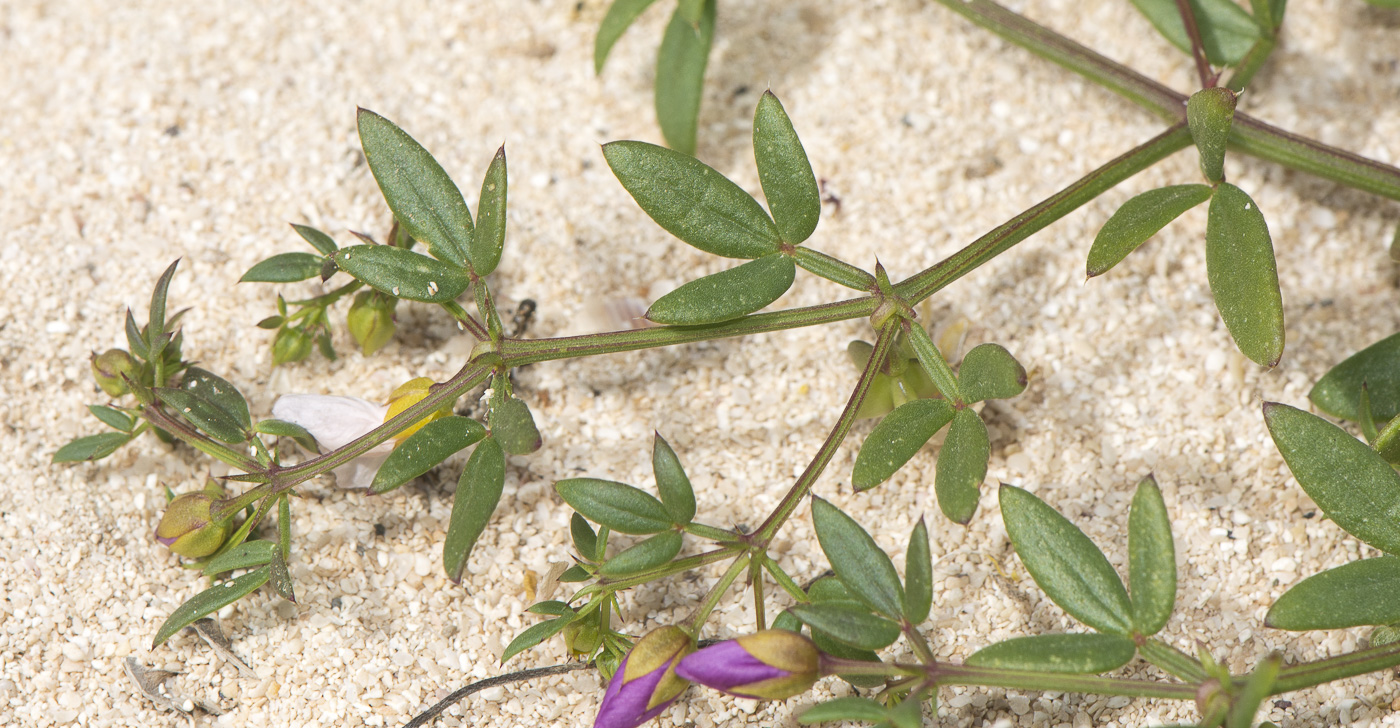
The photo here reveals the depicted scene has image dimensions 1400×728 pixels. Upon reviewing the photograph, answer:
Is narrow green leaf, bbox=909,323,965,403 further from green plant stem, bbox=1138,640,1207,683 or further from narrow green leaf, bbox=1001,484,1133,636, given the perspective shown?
green plant stem, bbox=1138,640,1207,683

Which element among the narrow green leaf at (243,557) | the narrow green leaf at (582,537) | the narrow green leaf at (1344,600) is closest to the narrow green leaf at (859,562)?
the narrow green leaf at (582,537)

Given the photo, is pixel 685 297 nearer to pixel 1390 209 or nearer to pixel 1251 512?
pixel 1251 512

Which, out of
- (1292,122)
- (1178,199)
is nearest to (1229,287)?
(1178,199)

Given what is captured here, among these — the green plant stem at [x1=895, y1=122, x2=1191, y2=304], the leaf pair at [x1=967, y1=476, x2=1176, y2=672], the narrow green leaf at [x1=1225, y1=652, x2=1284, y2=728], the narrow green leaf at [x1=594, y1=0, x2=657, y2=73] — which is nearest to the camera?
the narrow green leaf at [x1=1225, y1=652, x2=1284, y2=728]

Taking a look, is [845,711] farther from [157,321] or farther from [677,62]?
[677,62]

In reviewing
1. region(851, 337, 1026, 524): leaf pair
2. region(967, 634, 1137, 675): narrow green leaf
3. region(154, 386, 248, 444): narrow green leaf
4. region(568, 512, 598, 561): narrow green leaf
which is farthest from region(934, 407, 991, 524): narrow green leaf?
region(154, 386, 248, 444): narrow green leaf

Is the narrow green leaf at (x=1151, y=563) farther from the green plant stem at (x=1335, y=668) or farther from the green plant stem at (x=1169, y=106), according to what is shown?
the green plant stem at (x=1169, y=106)

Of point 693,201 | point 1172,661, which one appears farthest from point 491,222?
point 1172,661
